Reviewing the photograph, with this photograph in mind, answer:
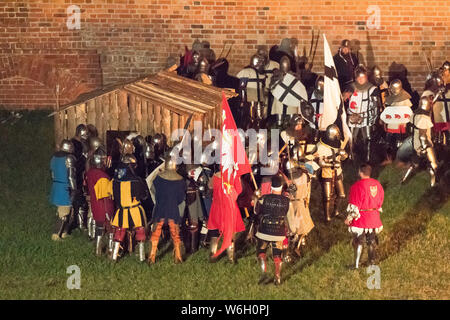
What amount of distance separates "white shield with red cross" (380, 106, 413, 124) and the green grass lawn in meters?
1.16

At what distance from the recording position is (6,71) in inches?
813

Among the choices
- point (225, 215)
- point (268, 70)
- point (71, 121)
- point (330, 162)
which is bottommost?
point (225, 215)

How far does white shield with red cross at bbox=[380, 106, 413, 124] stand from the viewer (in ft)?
58.6

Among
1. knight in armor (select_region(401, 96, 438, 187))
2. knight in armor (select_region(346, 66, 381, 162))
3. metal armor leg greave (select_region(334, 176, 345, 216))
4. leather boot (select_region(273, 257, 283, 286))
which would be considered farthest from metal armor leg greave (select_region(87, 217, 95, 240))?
knight in armor (select_region(401, 96, 438, 187))

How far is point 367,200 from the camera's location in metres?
13.8

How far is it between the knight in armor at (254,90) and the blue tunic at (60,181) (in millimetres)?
4535

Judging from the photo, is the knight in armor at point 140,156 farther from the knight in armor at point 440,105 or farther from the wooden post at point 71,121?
the knight in armor at point 440,105

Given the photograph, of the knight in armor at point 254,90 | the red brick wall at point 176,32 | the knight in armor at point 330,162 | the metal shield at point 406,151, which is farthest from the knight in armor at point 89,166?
the metal shield at point 406,151

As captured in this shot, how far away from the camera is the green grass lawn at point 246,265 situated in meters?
13.5

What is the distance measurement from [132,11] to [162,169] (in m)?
6.19

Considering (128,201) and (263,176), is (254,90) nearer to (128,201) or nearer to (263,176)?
(263,176)

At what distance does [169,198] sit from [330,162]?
2.80 m

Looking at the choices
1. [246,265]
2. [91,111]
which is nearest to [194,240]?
[246,265]

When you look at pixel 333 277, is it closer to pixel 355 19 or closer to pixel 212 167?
pixel 212 167
